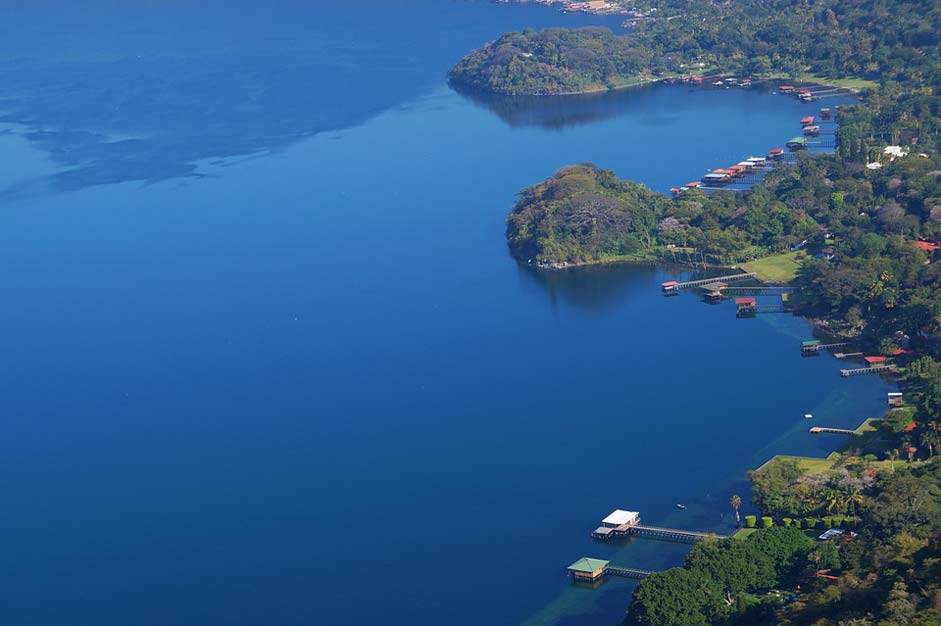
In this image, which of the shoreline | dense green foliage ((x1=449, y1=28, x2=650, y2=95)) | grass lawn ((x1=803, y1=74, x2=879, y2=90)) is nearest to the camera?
grass lawn ((x1=803, y1=74, x2=879, y2=90))

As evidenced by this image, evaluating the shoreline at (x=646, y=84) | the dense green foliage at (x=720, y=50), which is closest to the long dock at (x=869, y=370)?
the dense green foliage at (x=720, y=50)

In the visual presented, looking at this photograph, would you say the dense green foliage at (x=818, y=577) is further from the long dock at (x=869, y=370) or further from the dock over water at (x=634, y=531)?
the long dock at (x=869, y=370)

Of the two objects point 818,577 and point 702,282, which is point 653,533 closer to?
point 818,577

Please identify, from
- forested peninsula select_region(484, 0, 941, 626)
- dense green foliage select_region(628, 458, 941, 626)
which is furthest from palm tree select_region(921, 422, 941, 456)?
dense green foliage select_region(628, 458, 941, 626)

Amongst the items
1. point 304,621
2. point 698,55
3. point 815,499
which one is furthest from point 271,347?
point 698,55

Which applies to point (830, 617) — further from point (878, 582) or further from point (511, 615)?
point (511, 615)

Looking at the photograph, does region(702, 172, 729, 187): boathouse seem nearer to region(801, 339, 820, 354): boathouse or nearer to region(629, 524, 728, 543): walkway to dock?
region(801, 339, 820, 354): boathouse
